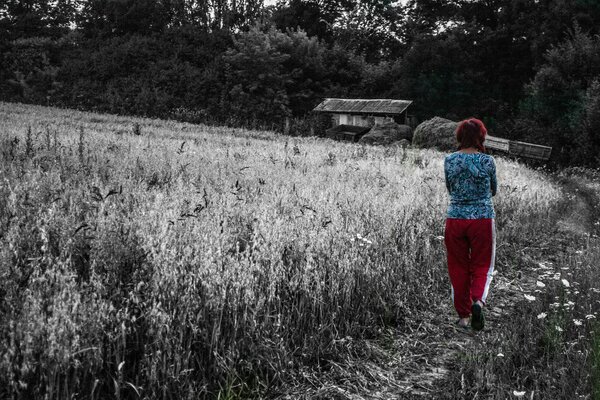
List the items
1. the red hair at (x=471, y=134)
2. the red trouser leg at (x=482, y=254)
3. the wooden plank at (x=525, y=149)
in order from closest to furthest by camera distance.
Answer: the red trouser leg at (x=482, y=254) → the red hair at (x=471, y=134) → the wooden plank at (x=525, y=149)

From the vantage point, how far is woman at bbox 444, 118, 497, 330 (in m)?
4.32

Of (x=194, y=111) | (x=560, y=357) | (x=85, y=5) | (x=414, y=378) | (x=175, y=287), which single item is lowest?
(x=414, y=378)

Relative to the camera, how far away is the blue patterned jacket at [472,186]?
437cm

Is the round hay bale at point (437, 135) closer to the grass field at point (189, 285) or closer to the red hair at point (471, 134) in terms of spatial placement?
the grass field at point (189, 285)

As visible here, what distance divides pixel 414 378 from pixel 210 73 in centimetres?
3461

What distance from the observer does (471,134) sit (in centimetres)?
448

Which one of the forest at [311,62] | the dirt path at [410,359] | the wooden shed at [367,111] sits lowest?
the dirt path at [410,359]

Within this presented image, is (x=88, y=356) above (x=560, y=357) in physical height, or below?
above

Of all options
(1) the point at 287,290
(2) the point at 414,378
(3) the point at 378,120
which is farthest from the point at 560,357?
(3) the point at 378,120

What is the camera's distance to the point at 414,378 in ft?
11.6

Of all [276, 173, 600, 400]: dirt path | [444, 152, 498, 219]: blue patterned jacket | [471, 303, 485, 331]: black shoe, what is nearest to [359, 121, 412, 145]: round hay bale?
[276, 173, 600, 400]: dirt path

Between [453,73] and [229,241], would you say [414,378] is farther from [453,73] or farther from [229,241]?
[453,73]

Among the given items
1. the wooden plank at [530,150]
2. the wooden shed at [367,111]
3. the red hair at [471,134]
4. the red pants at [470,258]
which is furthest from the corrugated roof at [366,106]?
the red pants at [470,258]

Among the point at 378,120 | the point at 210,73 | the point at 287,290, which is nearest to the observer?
the point at 287,290
